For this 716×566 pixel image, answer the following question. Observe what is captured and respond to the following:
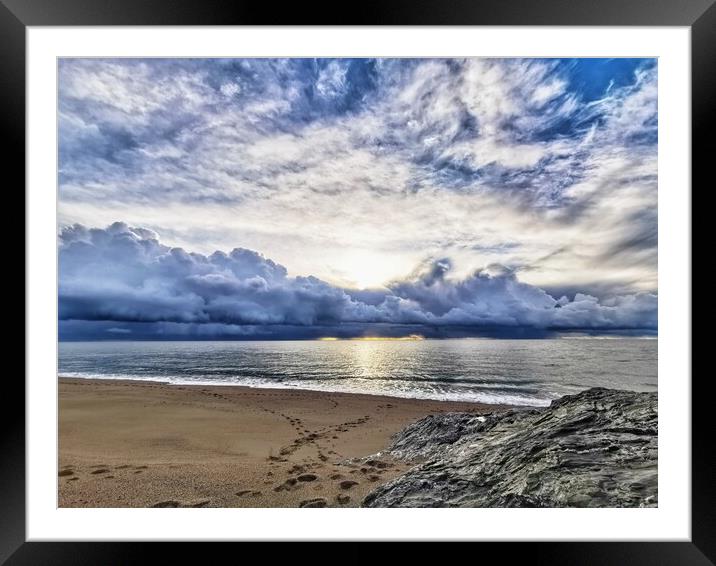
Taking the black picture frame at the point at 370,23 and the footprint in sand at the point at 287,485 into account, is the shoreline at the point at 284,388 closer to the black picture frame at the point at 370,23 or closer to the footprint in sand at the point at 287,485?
the footprint in sand at the point at 287,485

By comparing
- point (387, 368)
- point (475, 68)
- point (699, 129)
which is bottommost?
point (387, 368)

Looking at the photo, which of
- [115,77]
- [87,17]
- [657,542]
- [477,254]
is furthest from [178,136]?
[657,542]

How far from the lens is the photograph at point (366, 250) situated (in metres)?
1.77

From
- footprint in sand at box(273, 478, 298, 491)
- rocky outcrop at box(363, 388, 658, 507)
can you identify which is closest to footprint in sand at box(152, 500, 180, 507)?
footprint in sand at box(273, 478, 298, 491)

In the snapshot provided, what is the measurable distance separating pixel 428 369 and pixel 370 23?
6.44 m

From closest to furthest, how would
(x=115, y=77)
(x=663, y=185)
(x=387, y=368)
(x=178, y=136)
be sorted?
(x=663, y=185) < (x=115, y=77) < (x=178, y=136) < (x=387, y=368)

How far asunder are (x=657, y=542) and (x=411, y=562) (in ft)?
3.27

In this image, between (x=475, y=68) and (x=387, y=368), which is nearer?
(x=475, y=68)

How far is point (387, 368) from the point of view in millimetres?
6914

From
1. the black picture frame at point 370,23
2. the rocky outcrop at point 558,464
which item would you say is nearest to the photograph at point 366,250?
the rocky outcrop at point 558,464

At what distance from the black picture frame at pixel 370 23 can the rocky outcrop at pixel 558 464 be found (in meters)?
0.22

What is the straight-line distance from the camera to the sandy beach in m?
1.81

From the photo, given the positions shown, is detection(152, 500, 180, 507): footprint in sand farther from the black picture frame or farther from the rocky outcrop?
the rocky outcrop

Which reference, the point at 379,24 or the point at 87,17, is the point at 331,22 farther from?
the point at 87,17
